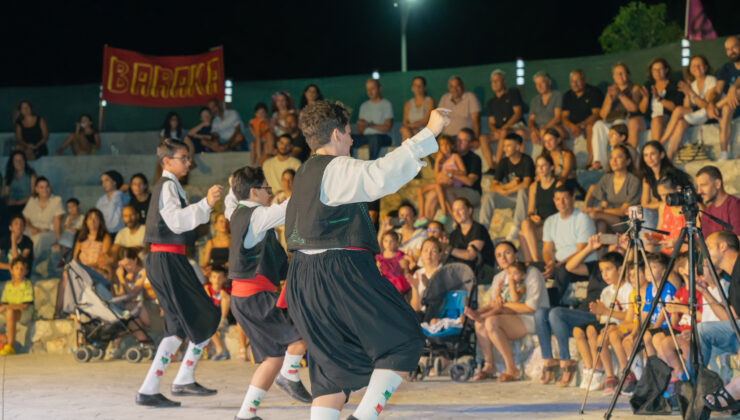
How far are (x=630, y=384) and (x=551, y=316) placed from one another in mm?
840

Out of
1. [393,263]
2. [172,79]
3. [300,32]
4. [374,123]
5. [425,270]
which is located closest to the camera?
[425,270]

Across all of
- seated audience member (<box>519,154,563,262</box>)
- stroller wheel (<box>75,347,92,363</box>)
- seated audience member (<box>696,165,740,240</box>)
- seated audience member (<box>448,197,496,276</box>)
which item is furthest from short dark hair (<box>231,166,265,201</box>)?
stroller wheel (<box>75,347,92,363</box>)

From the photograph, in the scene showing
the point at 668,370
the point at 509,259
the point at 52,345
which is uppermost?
the point at 509,259

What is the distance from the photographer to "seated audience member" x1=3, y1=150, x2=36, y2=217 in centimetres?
1248

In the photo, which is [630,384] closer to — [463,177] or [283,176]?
[463,177]

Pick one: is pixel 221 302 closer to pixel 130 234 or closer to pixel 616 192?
pixel 130 234

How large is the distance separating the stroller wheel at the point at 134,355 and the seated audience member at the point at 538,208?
3950 millimetres

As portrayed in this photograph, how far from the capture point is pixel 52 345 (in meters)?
10.3

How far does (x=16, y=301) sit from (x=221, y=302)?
262 centimetres

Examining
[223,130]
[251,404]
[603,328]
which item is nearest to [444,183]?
[603,328]

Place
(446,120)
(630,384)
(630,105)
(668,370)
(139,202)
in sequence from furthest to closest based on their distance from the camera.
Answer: (139,202), (630,105), (630,384), (668,370), (446,120)

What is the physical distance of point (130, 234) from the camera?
10781 mm

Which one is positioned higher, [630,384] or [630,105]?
[630,105]

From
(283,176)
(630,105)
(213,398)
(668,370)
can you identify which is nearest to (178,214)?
(213,398)
